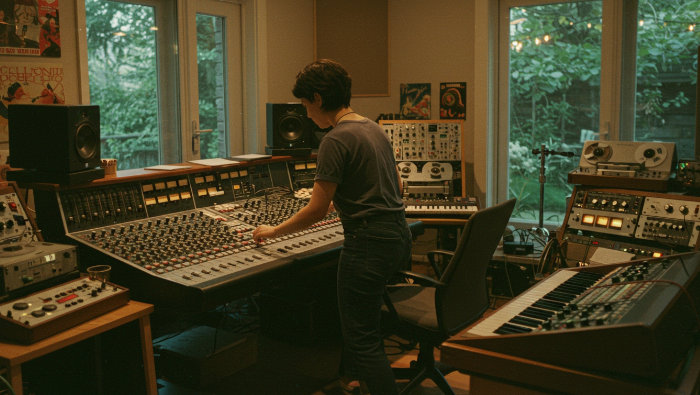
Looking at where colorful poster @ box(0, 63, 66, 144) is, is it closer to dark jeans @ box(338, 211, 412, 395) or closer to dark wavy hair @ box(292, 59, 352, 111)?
dark wavy hair @ box(292, 59, 352, 111)

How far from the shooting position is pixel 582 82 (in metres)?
4.84

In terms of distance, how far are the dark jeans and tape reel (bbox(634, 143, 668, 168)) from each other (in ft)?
5.73

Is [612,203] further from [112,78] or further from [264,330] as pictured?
[112,78]

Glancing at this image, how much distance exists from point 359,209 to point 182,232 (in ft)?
3.22

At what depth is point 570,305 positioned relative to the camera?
5.90 ft

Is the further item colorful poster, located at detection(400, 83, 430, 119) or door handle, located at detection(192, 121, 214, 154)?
colorful poster, located at detection(400, 83, 430, 119)

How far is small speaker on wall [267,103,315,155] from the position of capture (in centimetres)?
408

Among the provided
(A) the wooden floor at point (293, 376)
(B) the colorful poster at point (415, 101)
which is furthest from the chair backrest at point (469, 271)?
(B) the colorful poster at point (415, 101)

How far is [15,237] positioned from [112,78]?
1652mm

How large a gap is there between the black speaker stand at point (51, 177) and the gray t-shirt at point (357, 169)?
1105mm

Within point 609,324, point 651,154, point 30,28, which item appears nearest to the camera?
point 609,324

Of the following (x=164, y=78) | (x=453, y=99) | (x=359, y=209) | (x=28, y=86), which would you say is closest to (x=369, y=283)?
(x=359, y=209)

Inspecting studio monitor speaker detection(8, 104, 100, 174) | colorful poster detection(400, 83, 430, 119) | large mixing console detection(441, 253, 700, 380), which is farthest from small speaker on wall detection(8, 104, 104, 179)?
colorful poster detection(400, 83, 430, 119)

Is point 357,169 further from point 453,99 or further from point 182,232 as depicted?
point 453,99
